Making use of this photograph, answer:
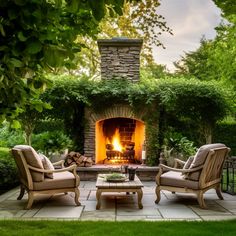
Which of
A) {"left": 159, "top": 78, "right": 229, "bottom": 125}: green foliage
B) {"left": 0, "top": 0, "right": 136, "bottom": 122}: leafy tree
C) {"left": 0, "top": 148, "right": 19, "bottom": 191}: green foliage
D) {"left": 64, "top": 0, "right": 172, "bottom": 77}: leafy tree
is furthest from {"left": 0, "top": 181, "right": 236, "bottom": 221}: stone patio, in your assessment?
{"left": 159, "top": 78, "right": 229, "bottom": 125}: green foliage

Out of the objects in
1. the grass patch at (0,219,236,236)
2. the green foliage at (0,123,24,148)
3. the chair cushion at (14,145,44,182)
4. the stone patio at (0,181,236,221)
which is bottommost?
the stone patio at (0,181,236,221)

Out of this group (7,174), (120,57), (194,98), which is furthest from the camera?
(120,57)

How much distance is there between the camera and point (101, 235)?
14.5 ft

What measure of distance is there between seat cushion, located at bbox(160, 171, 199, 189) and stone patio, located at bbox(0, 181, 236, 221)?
0.33m

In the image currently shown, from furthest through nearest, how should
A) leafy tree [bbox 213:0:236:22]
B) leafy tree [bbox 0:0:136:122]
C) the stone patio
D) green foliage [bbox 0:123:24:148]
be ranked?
green foliage [bbox 0:123:24:148] < the stone patio < leafy tree [bbox 213:0:236:22] < leafy tree [bbox 0:0:136:122]

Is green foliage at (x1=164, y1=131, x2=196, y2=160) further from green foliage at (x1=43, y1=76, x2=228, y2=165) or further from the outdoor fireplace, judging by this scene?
the outdoor fireplace

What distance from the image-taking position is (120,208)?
6.02 m

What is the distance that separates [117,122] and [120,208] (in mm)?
4868

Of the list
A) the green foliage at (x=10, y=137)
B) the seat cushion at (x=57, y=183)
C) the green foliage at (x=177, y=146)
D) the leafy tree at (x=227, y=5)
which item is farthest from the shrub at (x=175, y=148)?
the leafy tree at (x=227, y=5)

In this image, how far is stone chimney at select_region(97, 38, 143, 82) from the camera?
10.4 meters

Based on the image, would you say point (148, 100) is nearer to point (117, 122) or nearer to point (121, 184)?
point (117, 122)

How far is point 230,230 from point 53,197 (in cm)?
343

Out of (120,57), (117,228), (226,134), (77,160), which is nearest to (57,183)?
(117,228)

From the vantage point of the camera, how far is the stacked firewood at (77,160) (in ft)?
31.3
